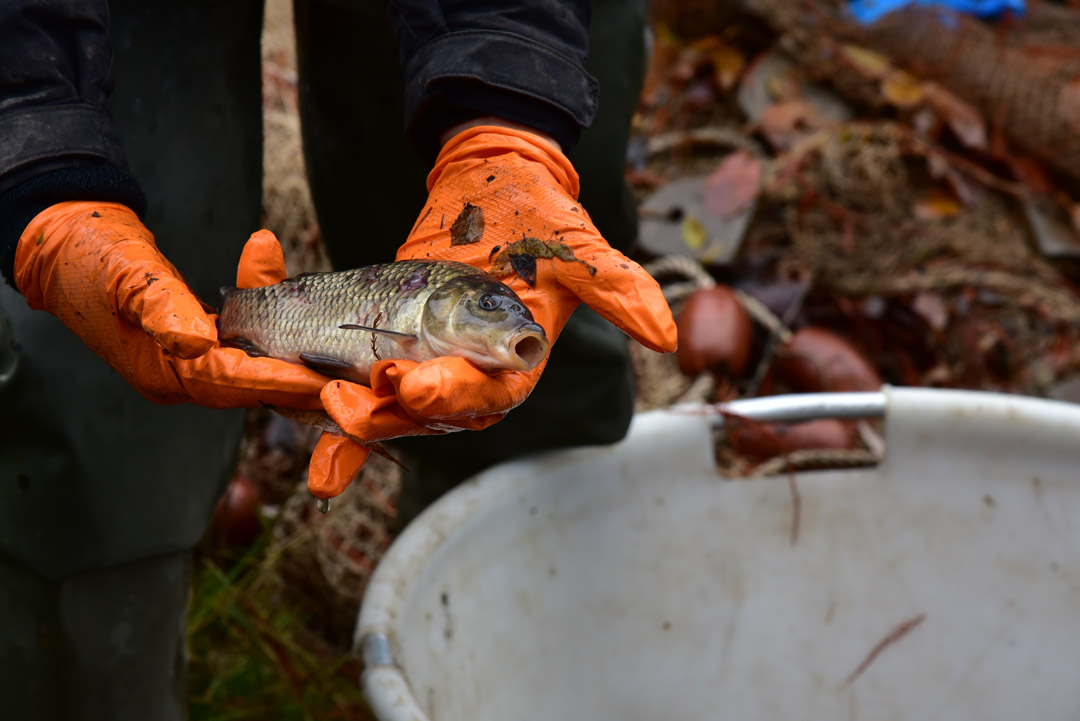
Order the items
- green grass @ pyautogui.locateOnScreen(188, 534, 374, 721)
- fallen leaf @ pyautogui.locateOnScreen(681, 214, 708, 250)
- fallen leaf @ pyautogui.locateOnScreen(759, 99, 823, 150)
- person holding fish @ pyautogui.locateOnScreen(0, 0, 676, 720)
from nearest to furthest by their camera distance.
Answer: person holding fish @ pyautogui.locateOnScreen(0, 0, 676, 720)
green grass @ pyautogui.locateOnScreen(188, 534, 374, 721)
fallen leaf @ pyautogui.locateOnScreen(681, 214, 708, 250)
fallen leaf @ pyautogui.locateOnScreen(759, 99, 823, 150)

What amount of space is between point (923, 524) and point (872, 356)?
3.46ft

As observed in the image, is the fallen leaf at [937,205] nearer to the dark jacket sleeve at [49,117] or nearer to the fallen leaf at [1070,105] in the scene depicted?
the fallen leaf at [1070,105]

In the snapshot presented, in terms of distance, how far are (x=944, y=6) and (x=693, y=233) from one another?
125 cm

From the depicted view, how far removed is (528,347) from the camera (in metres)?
1.12

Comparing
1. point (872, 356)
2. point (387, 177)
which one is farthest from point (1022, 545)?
point (387, 177)

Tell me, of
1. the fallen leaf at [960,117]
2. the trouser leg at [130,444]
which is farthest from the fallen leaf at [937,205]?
the trouser leg at [130,444]

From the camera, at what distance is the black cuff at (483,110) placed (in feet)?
4.72

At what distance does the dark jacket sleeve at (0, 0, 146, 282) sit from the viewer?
4.27 feet

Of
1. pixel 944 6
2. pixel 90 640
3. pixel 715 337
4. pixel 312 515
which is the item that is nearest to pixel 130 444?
pixel 90 640

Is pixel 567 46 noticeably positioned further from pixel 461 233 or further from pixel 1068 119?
pixel 1068 119

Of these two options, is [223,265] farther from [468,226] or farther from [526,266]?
[526,266]

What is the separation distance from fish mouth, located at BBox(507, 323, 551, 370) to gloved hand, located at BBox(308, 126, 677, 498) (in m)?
0.05

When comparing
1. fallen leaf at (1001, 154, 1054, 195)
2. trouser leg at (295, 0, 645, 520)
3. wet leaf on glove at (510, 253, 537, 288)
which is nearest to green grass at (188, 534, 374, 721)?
trouser leg at (295, 0, 645, 520)

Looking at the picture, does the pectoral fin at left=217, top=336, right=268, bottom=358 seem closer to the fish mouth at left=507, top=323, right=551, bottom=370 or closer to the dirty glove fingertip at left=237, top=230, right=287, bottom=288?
the dirty glove fingertip at left=237, top=230, right=287, bottom=288
